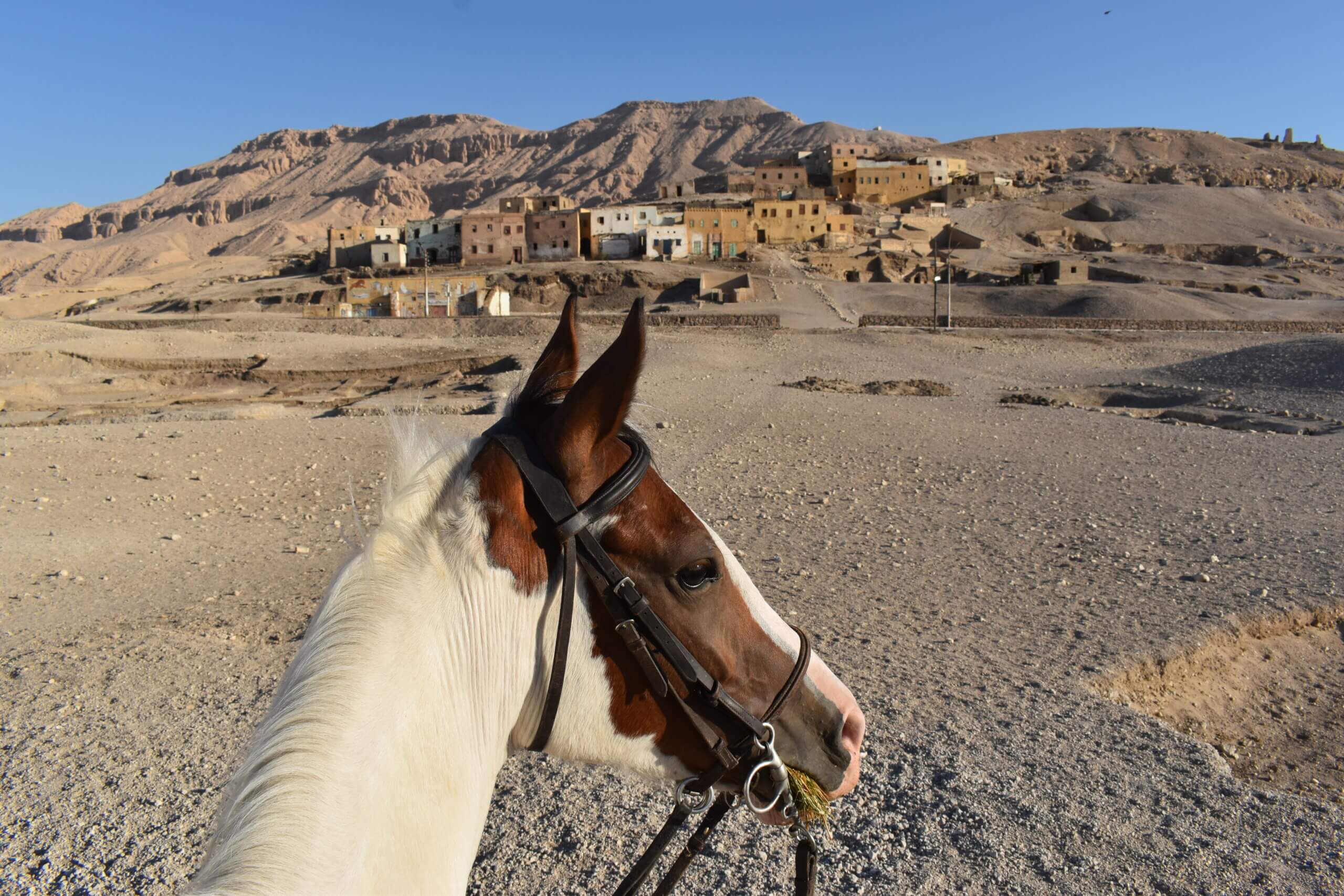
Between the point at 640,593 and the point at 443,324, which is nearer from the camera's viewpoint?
the point at 640,593

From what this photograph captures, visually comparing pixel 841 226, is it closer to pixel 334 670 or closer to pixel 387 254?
pixel 387 254

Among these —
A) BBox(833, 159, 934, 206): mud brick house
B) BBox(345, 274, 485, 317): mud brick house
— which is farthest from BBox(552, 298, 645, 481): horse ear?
BBox(833, 159, 934, 206): mud brick house

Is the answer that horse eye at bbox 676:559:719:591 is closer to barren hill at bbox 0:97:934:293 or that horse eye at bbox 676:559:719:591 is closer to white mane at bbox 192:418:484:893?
white mane at bbox 192:418:484:893

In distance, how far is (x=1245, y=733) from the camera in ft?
18.1

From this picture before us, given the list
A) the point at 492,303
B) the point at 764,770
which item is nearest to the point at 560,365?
the point at 764,770

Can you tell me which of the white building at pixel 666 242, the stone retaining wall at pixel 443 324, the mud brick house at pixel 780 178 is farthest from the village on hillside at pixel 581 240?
the stone retaining wall at pixel 443 324

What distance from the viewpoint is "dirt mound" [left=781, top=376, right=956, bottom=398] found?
1995 cm

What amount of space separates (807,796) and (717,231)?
58.1 m

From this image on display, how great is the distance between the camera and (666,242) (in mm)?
56438

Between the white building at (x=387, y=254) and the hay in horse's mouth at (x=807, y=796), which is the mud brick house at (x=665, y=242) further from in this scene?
the hay in horse's mouth at (x=807, y=796)

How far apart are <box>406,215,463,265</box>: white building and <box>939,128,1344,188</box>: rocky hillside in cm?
6173

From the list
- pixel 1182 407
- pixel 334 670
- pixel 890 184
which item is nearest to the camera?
pixel 334 670

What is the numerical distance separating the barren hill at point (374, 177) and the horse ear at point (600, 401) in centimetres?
11279

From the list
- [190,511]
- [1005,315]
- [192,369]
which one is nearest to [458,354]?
[192,369]
